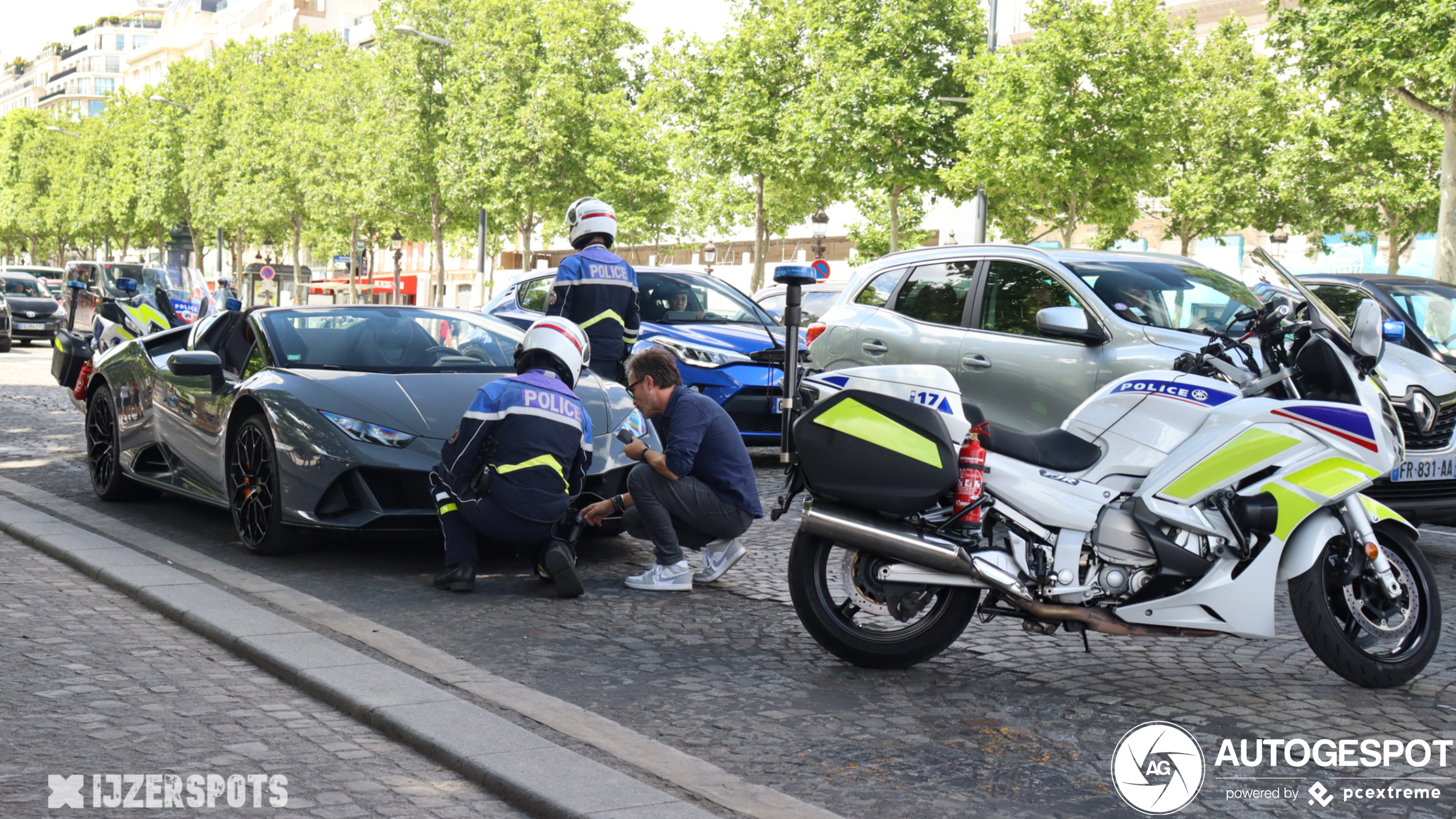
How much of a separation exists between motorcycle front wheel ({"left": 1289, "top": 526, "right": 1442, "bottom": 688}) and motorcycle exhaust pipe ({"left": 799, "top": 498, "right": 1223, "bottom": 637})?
0.35 metres

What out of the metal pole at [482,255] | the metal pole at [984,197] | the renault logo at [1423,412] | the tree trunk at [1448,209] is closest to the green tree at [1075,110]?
the metal pole at [984,197]

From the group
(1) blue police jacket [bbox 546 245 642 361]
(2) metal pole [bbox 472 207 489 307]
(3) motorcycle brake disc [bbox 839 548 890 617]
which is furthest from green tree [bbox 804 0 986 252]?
(3) motorcycle brake disc [bbox 839 548 890 617]

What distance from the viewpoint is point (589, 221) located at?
31.2 ft

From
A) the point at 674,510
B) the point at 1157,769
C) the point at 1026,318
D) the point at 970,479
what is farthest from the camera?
the point at 1026,318

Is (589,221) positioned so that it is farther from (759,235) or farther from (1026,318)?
(759,235)

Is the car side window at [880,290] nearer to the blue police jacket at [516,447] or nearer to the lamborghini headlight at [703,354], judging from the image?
the lamborghini headlight at [703,354]

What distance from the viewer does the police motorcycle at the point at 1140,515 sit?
16.2 feet

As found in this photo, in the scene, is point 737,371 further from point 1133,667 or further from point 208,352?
point 1133,667

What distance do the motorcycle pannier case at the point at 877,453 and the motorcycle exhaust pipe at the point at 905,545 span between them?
54 millimetres


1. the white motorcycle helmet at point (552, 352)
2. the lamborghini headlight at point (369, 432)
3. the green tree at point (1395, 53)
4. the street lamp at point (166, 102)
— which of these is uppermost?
the street lamp at point (166, 102)

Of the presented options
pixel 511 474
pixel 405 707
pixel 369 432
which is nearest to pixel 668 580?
pixel 511 474

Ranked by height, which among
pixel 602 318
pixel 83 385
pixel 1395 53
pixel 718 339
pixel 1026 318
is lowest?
pixel 83 385

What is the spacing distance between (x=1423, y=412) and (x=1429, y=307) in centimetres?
228

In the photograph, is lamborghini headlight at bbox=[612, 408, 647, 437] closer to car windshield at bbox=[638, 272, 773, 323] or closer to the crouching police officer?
the crouching police officer
